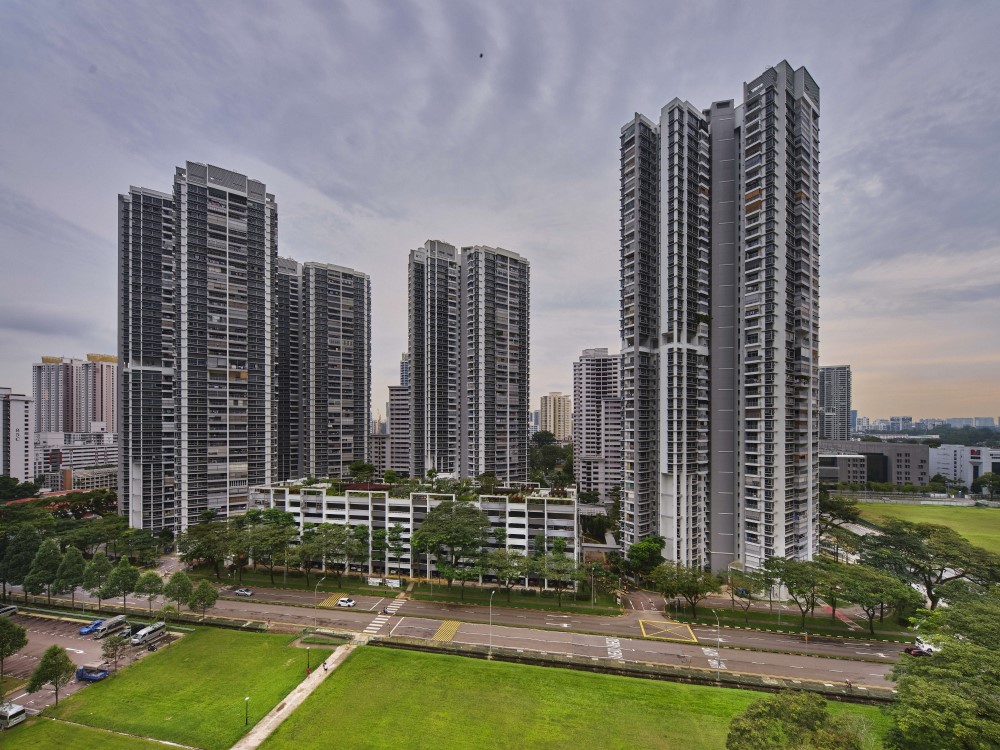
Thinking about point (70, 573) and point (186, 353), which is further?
point (186, 353)

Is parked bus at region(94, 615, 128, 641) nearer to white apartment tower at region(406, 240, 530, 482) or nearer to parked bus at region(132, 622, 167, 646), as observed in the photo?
parked bus at region(132, 622, 167, 646)

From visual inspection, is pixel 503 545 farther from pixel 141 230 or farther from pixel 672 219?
pixel 141 230

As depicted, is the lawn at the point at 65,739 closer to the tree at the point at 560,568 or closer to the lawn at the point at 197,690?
the lawn at the point at 197,690

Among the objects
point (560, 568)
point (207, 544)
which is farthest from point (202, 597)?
point (560, 568)

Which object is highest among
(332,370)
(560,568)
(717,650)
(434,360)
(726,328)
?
(726,328)

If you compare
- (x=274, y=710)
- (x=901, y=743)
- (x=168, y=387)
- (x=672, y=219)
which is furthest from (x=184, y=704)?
(x=672, y=219)

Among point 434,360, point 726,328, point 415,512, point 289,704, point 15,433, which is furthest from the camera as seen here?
point 15,433

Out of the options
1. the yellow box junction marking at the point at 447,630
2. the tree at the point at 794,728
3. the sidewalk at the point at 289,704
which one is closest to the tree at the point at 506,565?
the yellow box junction marking at the point at 447,630

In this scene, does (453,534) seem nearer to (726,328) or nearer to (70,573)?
(70,573)
